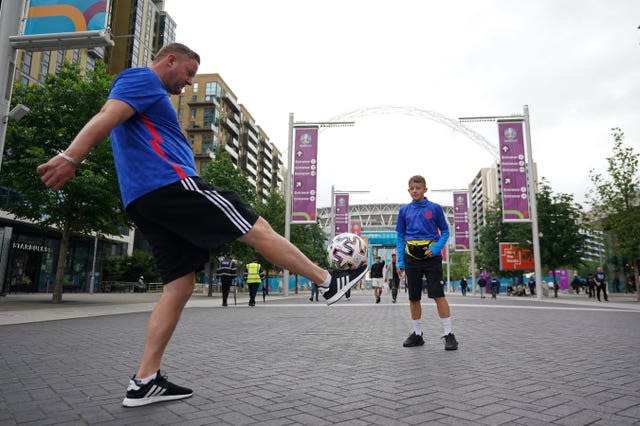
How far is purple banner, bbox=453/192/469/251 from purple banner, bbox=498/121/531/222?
12.0 metres

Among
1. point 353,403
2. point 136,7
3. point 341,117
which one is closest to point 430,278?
point 353,403

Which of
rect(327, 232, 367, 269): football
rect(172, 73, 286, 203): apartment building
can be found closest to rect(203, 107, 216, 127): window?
rect(172, 73, 286, 203): apartment building

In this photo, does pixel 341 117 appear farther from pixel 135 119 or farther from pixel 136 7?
pixel 136 7

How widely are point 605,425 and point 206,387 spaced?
2481 mm

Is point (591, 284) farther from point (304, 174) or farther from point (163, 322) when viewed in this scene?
point (163, 322)

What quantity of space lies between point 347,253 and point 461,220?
3386 centimetres

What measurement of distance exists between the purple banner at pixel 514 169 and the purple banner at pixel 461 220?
1202 cm

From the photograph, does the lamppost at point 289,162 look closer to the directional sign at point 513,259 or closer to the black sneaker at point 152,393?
the directional sign at point 513,259

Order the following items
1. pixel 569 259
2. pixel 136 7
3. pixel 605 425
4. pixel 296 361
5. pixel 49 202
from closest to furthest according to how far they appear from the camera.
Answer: pixel 605 425
pixel 296 361
pixel 49 202
pixel 569 259
pixel 136 7

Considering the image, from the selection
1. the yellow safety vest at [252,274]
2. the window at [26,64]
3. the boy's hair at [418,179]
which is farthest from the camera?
the window at [26,64]

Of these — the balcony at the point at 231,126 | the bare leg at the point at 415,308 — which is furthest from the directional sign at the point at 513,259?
the balcony at the point at 231,126

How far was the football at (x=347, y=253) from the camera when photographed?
3.73m

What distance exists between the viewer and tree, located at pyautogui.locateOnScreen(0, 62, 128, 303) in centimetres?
1490

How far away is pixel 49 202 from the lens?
50.7 feet
